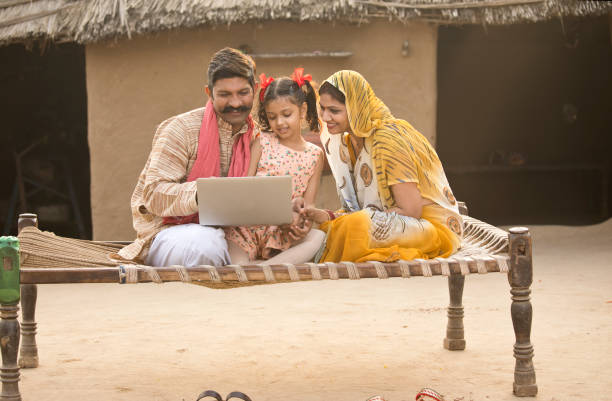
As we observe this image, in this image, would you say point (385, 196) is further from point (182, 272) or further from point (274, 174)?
point (182, 272)

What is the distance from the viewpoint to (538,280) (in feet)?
20.2

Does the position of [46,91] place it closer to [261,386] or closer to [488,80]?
[488,80]

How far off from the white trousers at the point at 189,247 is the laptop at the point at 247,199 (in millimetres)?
116

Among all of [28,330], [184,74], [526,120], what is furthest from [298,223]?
[526,120]

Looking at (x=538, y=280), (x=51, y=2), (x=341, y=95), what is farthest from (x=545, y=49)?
(x=341, y=95)

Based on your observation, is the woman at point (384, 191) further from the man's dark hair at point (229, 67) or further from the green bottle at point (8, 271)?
the green bottle at point (8, 271)

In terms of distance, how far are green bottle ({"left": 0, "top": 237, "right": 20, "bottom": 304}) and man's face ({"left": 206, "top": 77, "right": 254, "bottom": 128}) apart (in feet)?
3.82

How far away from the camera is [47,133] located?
10297 mm

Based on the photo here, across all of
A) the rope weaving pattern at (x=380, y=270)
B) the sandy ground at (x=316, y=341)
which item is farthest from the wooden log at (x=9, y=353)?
the rope weaving pattern at (x=380, y=270)

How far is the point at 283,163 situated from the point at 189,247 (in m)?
0.70

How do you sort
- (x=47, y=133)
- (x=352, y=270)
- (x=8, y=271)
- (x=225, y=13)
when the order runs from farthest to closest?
(x=47, y=133)
(x=225, y=13)
(x=352, y=270)
(x=8, y=271)

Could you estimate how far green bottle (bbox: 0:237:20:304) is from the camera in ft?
10.1

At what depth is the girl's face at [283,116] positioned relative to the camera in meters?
3.74

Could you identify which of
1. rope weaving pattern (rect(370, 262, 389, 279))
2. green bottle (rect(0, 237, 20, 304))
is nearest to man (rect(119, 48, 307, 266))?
rope weaving pattern (rect(370, 262, 389, 279))
